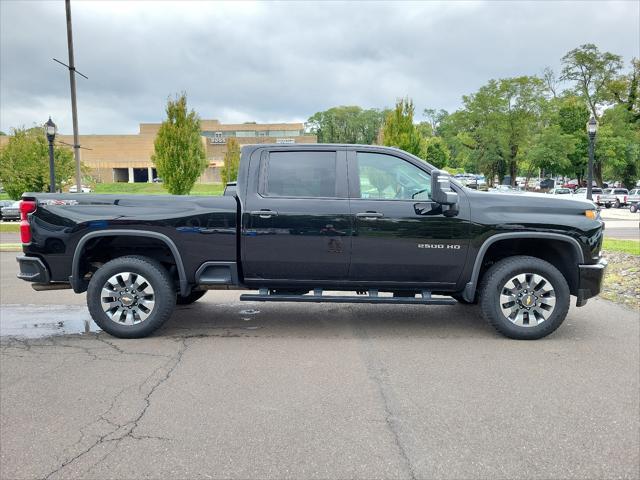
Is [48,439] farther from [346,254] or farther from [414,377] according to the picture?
[346,254]

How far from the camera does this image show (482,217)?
5.27 meters

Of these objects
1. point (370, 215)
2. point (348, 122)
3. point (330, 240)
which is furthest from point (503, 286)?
point (348, 122)

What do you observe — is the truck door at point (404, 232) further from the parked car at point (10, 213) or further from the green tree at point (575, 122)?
the green tree at point (575, 122)

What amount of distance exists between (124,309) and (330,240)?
2316 mm

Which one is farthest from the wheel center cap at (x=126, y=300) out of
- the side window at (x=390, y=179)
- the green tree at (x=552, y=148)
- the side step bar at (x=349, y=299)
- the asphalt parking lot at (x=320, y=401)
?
the green tree at (x=552, y=148)

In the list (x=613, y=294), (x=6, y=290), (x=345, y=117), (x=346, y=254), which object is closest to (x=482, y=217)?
(x=346, y=254)

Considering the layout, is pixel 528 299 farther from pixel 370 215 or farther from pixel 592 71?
pixel 592 71

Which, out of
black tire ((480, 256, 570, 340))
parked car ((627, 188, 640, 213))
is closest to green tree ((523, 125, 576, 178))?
parked car ((627, 188, 640, 213))

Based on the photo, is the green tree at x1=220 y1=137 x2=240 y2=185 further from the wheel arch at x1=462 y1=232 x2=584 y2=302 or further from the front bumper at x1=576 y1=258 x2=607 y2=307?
the front bumper at x1=576 y1=258 x2=607 y2=307

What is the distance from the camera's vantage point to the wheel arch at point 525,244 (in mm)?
5238

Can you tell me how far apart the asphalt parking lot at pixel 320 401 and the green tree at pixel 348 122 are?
100m

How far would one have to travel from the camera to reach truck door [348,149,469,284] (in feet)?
17.3

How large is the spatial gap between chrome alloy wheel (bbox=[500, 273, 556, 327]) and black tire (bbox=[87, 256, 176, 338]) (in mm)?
3558

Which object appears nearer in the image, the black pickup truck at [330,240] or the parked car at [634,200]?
the black pickup truck at [330,240]
